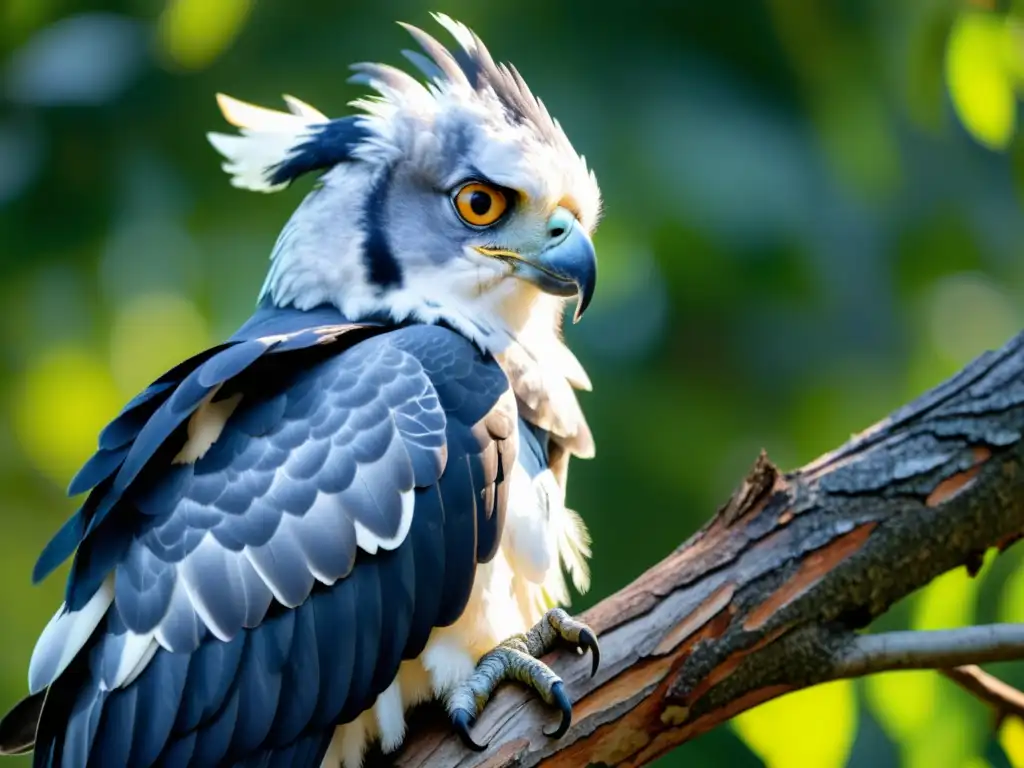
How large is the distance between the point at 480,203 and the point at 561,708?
1508mm

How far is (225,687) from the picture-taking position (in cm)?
288

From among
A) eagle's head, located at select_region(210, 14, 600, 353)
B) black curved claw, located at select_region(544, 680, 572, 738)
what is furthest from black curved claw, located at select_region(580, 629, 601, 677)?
eagle's head, located at select_region(210, 14, 600, 353)

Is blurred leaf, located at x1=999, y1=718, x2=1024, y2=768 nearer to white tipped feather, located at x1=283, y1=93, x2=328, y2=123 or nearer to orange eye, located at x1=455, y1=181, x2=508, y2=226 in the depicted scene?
orange eye, located at x1=455, y1=181, x2=508, y2=226

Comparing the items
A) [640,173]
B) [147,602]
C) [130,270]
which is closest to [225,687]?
[147,602]

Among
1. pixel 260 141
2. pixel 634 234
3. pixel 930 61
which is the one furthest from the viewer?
pixel 634 234

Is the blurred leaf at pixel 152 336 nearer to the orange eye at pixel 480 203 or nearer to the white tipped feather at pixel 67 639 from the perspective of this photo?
the orange eye at pixel 480 203

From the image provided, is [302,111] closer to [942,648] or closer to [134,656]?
[134,656]

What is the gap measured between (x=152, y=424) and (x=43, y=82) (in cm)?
408

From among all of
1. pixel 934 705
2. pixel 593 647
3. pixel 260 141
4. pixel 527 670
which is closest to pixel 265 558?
pixel 527 670

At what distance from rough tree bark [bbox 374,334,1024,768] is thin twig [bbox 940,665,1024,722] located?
6 cm

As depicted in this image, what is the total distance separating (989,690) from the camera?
3.31 meters

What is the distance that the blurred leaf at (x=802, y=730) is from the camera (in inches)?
129

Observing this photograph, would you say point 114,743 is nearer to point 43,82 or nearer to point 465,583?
point 465,583

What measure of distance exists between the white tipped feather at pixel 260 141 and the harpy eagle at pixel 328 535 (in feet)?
1.74
